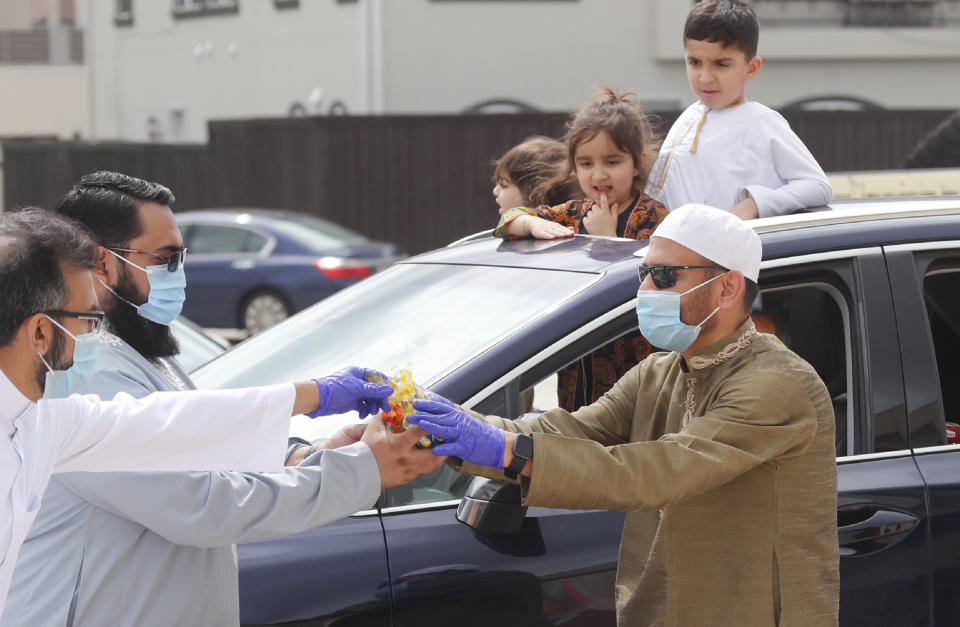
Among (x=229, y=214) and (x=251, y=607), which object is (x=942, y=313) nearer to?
(x=251, y=607)

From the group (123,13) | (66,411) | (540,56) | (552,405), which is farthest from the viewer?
(123,13)

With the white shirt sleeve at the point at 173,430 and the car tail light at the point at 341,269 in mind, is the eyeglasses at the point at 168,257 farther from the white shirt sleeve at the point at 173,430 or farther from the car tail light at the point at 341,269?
the car tail light at the point at 341,269

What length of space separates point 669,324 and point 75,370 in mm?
1251

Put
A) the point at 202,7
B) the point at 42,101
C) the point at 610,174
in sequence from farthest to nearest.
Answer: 1. the point at 42,101
2. the point at 202,7
3. the point at 610,174

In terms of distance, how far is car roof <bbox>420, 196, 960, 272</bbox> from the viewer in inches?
129

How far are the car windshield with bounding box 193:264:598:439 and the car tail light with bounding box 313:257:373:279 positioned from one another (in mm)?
10772

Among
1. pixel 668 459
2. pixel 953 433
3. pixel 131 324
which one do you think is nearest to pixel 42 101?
pixel 131 324

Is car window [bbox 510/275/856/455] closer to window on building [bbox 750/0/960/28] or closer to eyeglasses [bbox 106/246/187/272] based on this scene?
eyeglasses [bbox 106/246/187/272]

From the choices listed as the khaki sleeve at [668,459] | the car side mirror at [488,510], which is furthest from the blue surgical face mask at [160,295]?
the khaki sleeve at [668,459]

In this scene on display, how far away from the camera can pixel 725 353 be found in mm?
2695

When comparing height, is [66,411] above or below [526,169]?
below

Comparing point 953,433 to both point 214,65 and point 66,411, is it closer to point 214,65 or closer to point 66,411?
point 66,411

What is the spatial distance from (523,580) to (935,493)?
1094mm

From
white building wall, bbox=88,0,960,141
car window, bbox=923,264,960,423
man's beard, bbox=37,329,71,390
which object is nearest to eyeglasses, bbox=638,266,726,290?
man's beard, bbox=37,329,71,390
